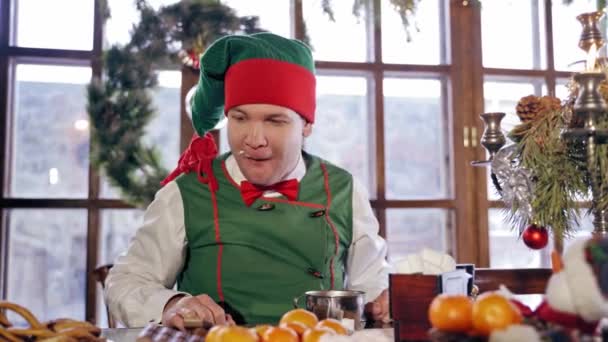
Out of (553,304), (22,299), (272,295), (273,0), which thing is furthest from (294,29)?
(553,304)

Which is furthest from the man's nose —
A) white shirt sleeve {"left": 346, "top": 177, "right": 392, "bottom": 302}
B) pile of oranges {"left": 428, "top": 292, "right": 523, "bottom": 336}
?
pile of oranges {"left": 428, "top": 292, "right": 523, "bottom": 336}

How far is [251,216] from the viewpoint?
1.41 meters

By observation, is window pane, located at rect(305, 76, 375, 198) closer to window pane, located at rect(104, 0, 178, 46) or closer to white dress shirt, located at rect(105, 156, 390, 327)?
window pane, located at rect(104, 0, 178, 46)

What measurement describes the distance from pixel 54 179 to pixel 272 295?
1386 millimetres

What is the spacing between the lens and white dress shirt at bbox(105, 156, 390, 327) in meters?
1.24

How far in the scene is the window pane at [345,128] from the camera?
2.61 m

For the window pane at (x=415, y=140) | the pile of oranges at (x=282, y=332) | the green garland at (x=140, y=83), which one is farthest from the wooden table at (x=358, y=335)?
the window pane at (x=415, y=140)

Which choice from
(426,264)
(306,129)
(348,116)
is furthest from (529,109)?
(348,116)

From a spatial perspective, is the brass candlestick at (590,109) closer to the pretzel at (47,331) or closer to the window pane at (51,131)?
the pretzel at (47,331)

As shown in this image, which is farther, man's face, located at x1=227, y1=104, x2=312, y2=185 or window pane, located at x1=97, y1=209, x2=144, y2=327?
window pane, located at x1=97, y1=209, x2=144, y2=327

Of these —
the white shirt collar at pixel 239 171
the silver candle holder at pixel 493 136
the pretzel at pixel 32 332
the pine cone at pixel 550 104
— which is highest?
the pine cone at pixel 550 104

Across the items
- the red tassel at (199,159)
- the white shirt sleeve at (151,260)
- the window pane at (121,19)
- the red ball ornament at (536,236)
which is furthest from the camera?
the window pane at (121,19)

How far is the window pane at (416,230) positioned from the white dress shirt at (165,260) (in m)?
1.04

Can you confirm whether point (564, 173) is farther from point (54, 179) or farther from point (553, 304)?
point (54, 179)
